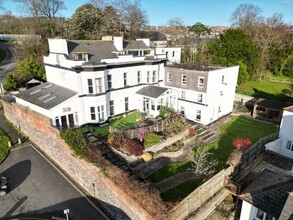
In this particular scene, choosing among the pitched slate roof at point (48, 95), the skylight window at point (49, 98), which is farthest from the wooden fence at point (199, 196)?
the skylight window at point (49, 98)

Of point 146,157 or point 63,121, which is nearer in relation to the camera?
point 146,157

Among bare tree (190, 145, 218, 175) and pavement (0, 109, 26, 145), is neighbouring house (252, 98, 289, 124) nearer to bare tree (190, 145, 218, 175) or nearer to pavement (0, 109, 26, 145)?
bare tree (190, 145, 218, 175)

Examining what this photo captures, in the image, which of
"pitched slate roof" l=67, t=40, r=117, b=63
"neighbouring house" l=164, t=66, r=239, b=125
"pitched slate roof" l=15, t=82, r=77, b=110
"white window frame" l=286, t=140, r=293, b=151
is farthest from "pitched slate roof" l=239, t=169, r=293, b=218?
"pitched slate roof" l=67, t=40, r=117, b=63

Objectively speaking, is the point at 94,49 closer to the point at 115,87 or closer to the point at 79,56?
the point at 79,56

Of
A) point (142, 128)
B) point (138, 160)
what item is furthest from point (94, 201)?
point (142, 128)

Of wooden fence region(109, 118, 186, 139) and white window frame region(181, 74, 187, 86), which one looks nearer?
wooden fence region(109, 118, 186, 139)

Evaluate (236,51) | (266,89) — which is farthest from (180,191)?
(266,89)
